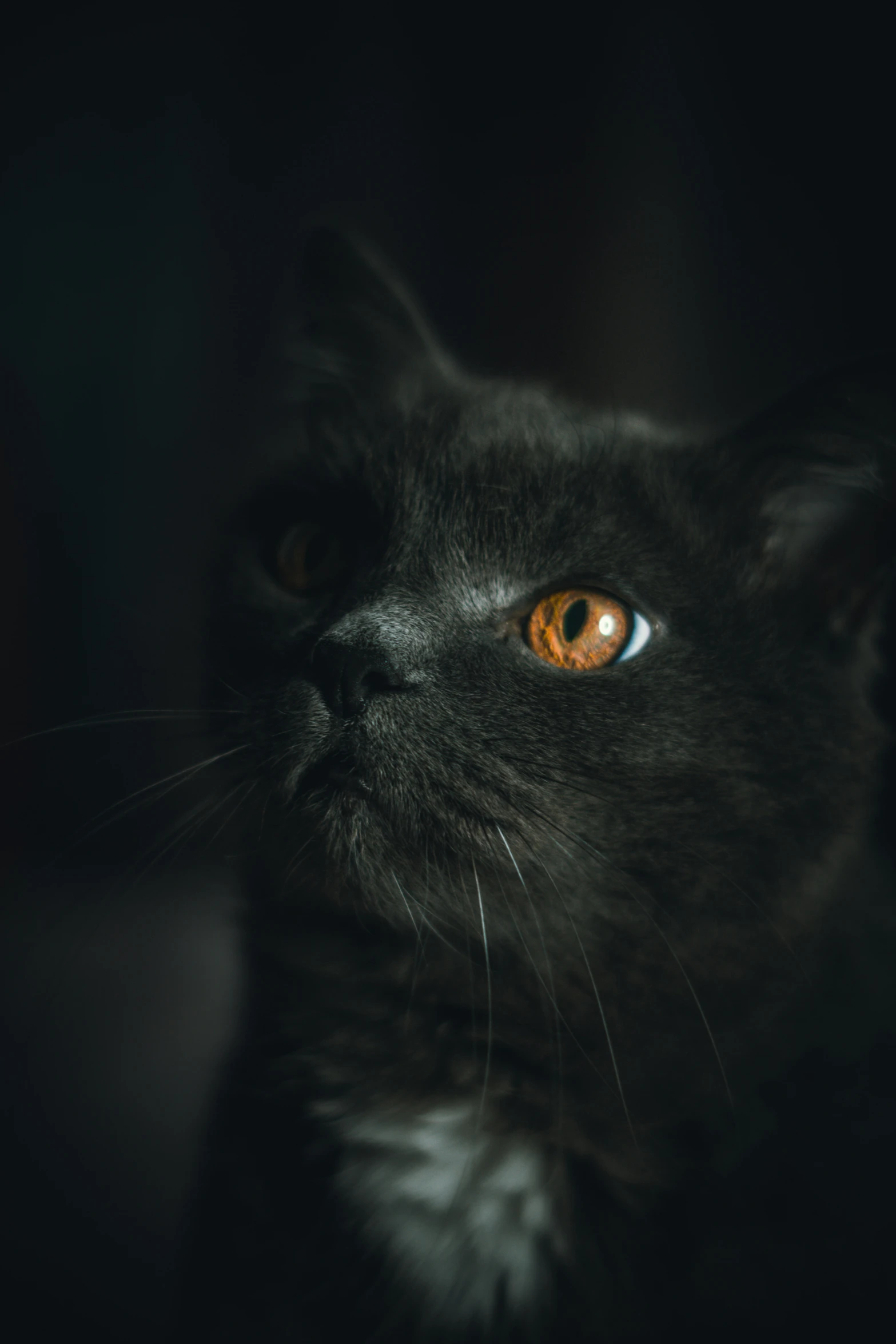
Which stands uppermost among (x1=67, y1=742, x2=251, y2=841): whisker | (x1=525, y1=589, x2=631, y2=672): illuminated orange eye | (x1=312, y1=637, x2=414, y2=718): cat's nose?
(x1=525, y1=589, x2=631, y2=672): illuminated orange eye

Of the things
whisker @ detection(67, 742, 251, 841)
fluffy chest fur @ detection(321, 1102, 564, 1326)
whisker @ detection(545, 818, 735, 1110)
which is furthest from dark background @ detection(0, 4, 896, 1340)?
whisker @ detection(545, 818, 735, 1110)

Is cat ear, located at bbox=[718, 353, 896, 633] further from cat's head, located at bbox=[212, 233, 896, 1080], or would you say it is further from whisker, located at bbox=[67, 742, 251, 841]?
whisker, located at bbox=[67, 742, 251, 841]

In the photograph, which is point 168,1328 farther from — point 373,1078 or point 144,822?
point 144,822

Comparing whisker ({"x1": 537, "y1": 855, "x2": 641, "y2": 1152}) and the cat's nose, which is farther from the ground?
the cat's nose

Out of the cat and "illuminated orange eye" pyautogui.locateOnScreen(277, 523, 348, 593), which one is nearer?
the cat

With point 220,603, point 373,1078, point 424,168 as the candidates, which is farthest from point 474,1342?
point 424,168

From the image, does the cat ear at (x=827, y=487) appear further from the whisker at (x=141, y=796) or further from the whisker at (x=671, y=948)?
the whisker at (x=141, y=796)

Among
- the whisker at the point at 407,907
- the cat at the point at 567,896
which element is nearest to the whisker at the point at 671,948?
the cat at the point at 567,896
